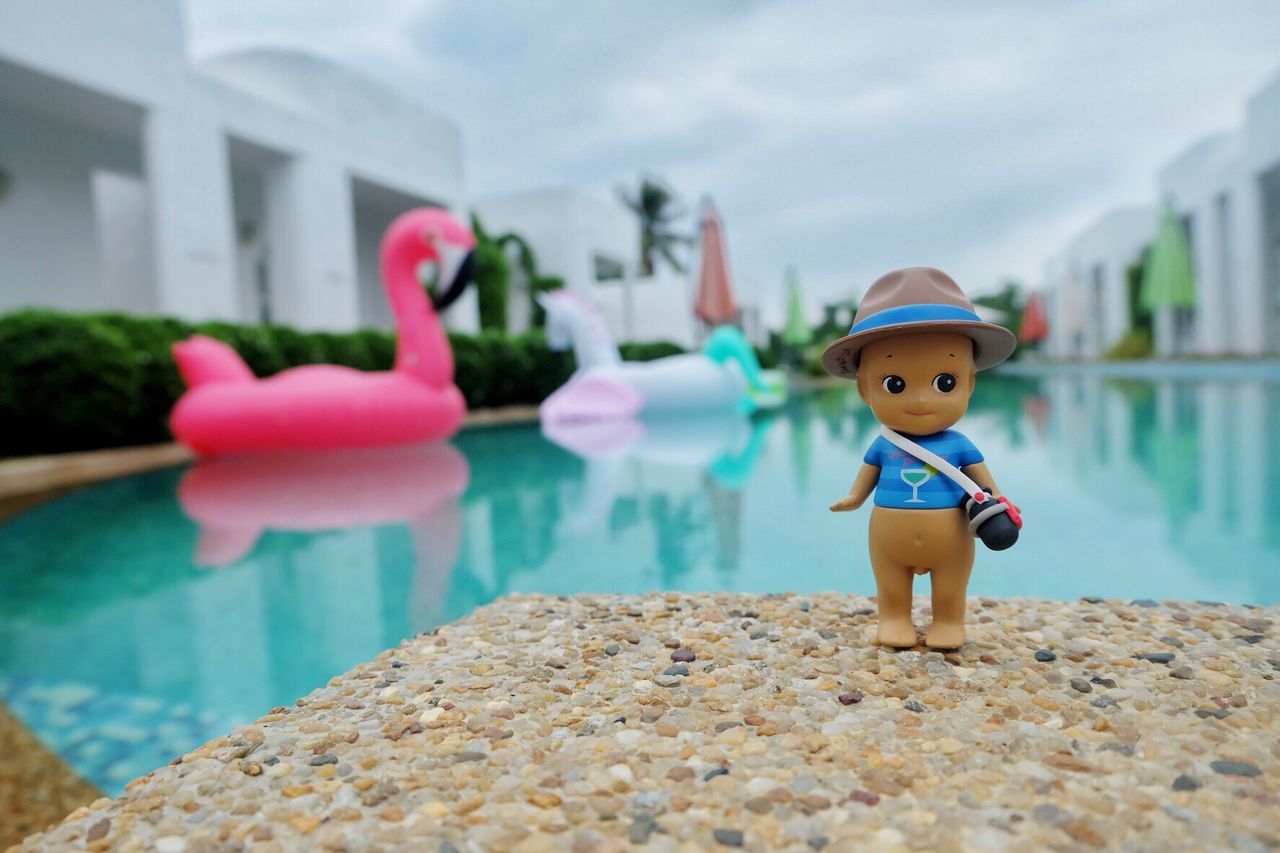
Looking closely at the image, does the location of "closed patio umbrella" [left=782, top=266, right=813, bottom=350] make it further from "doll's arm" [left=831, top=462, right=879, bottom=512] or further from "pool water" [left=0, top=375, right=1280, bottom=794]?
"doll's arm" [left=831, top=462, right=879, bottom=512]

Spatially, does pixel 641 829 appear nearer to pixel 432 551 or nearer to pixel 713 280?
pixel 432 551

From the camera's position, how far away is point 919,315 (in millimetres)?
2031

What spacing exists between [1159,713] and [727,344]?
41.6 feet

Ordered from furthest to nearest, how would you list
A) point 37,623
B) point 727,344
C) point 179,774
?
point 727,344
point 37,623
point 179,774

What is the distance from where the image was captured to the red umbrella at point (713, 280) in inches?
671

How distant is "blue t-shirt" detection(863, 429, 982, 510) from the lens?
210 centimetres

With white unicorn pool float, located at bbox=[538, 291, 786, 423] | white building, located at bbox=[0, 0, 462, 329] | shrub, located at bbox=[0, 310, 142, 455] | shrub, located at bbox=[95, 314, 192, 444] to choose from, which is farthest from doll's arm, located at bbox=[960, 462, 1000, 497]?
white building, located at bbox=[0, 0, 462, 329]

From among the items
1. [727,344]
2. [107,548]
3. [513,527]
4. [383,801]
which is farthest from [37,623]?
[727,344]

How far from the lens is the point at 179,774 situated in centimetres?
173

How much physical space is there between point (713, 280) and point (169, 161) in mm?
9731

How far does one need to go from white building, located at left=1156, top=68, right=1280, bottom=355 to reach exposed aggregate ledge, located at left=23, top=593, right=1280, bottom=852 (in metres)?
21.8

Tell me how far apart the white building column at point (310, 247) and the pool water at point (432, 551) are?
7.11 metres

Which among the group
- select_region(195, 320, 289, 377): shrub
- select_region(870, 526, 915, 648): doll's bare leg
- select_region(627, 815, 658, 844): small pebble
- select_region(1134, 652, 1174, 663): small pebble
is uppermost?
select_region(195, 320, 289, 377): shrub

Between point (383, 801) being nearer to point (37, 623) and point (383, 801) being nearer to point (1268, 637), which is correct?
point (1268, 637)
